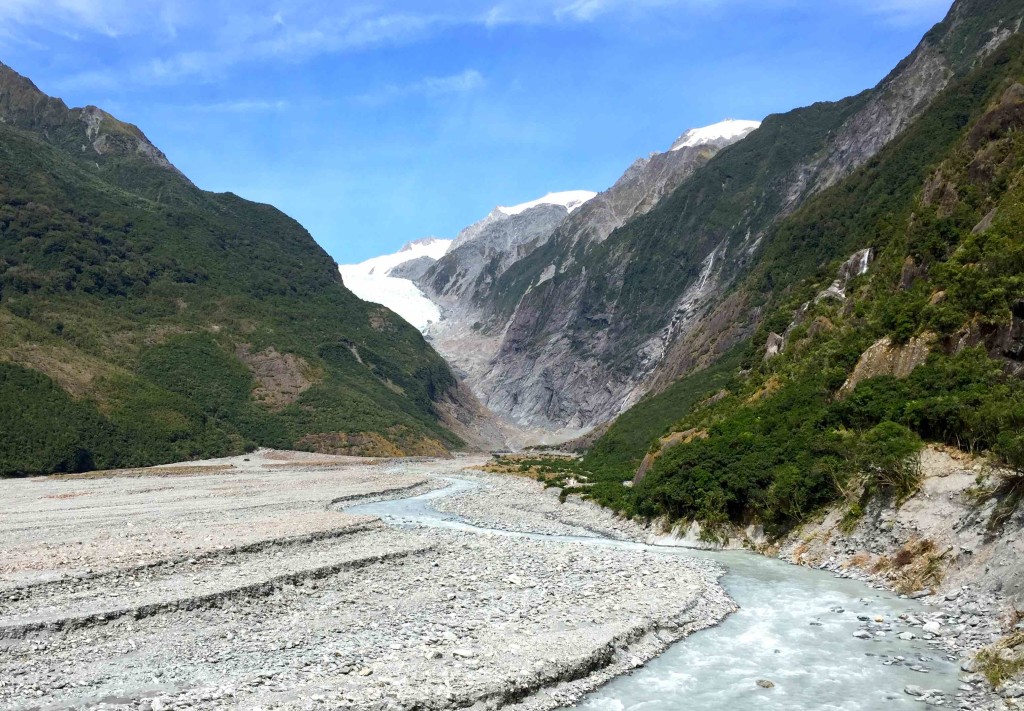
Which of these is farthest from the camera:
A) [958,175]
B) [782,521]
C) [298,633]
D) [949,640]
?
[958,175]

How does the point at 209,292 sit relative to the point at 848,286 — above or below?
above

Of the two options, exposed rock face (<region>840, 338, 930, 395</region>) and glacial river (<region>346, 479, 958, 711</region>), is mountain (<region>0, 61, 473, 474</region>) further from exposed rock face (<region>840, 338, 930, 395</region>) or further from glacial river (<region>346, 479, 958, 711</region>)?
glacial river (<region>346, 479, 958, 711</region>)

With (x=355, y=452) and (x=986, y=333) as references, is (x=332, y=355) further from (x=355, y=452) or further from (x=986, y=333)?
(x=986, y=333)

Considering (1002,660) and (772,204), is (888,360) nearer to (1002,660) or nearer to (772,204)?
(1002,660)

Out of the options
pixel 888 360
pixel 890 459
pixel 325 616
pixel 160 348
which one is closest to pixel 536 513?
pixel 888 360

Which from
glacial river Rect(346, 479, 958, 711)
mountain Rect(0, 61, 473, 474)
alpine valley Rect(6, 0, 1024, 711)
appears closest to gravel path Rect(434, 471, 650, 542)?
alpine valley Rect(6, 0, 1024, 711)

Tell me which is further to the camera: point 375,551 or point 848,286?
point 848,286

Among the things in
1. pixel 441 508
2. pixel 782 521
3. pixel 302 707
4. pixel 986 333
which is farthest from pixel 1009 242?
pixel 441 508
